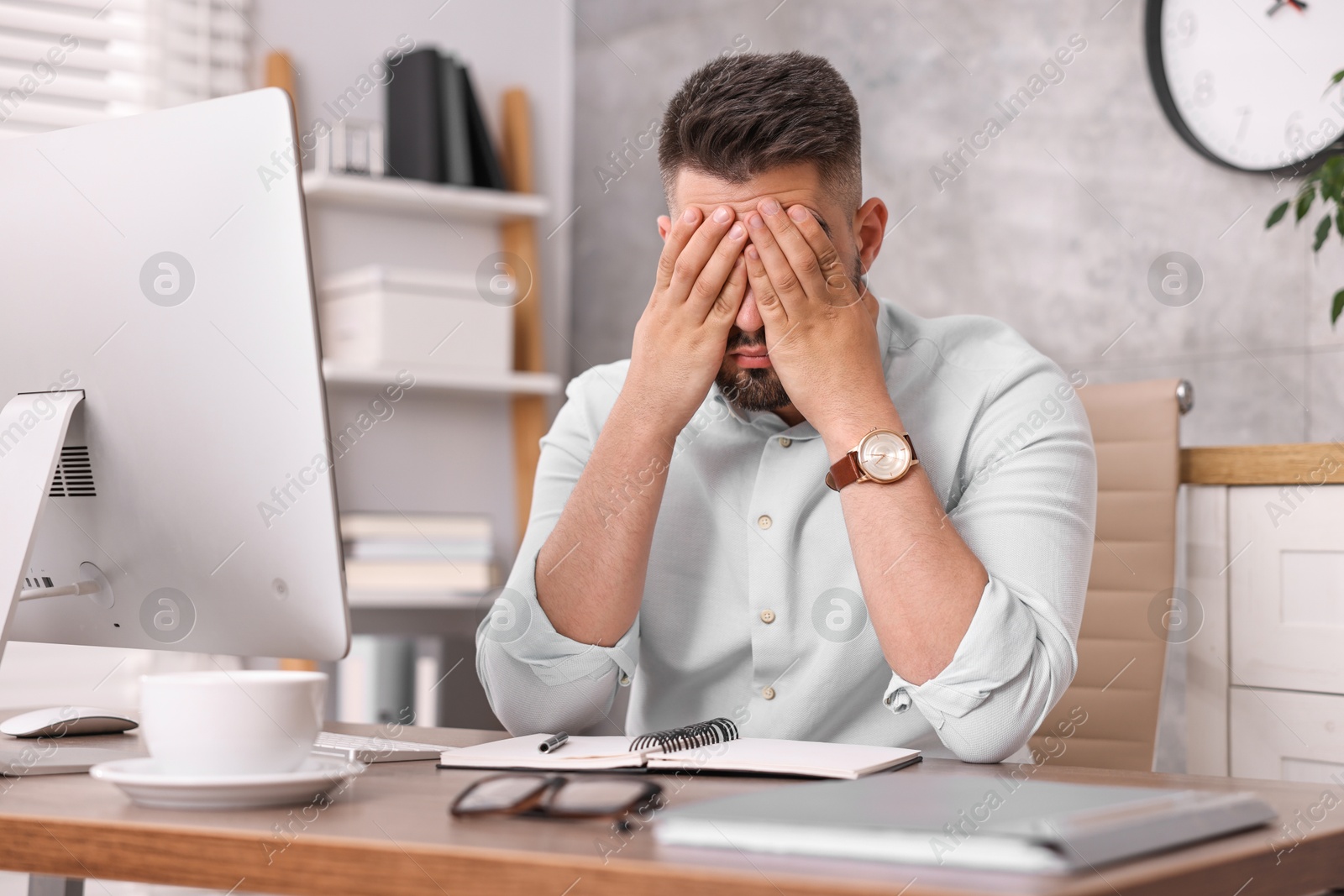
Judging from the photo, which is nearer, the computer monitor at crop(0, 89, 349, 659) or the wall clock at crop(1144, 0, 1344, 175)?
the computer monitor at crop(0, 89, 349, 659)

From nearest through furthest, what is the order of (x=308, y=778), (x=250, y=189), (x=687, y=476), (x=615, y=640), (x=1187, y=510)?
(x=308, y=778) → (x=250, y=189) → (x=615, y=640) → (x=687, y=476) → (x=1187, y=510)

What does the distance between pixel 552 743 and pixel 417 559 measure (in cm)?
181

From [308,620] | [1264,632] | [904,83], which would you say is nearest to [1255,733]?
[1264,632]

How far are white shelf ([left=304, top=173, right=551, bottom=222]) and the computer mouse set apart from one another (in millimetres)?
1815

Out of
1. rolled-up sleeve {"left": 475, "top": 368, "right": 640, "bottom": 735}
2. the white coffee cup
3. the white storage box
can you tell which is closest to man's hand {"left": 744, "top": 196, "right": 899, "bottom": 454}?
rolled-up sleeve {"left": 475, "top": 368, "right": 640, "bottom": 735}

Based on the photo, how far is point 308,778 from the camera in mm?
618

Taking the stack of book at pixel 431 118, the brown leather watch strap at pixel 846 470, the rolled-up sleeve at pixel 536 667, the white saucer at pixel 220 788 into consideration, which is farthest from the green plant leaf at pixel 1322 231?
the stack of book at pixel 431 118

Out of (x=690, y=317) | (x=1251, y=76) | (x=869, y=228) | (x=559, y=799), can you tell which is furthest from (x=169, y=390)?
(x=1251, y=76)

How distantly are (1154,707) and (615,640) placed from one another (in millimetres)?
681

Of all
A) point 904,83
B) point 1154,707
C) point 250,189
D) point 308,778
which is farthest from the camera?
point 904,83

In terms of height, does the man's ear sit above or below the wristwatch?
above

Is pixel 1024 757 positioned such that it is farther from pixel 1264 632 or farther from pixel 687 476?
pixel 687 476

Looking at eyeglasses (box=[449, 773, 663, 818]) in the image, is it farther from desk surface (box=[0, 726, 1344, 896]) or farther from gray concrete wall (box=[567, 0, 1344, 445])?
gray concrete wall (box=[567, 0, 1344, 445])

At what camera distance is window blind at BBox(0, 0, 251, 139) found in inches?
95.1
